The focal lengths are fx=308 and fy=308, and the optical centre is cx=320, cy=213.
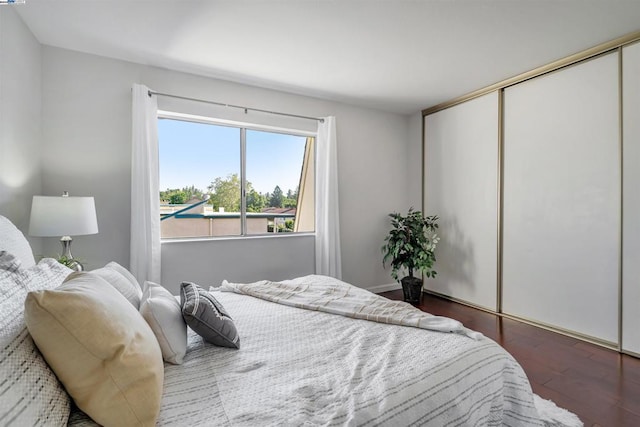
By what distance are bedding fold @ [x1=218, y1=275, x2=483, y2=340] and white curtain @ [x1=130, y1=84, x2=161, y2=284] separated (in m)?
1.03

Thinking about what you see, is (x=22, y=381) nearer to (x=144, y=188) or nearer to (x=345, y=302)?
(x=345, y=302)

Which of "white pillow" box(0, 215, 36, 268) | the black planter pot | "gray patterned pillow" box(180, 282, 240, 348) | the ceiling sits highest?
the ceiling

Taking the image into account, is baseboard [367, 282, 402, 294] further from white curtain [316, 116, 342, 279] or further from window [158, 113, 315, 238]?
window [158, 113, 315, 238]

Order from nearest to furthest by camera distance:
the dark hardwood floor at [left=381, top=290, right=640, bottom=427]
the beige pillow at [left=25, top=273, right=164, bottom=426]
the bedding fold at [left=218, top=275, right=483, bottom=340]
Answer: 1. the beige pillow at [left=25, top=273, right=164, bottom=426]
2. the bedding fold at [left=218, top=275, right=483, bottom=340]
3. the dark hardwood floor at [left=381, top=290, right=640, bottom=427]

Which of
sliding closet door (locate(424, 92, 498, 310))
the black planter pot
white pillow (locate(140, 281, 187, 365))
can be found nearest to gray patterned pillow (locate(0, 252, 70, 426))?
white pillow (locate(140, 281, 187, 365))

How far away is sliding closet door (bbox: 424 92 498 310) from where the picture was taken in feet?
11.9

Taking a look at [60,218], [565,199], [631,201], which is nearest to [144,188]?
[60,218]

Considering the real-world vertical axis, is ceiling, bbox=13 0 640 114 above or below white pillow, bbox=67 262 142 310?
above

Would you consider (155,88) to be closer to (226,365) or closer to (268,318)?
(268,318)

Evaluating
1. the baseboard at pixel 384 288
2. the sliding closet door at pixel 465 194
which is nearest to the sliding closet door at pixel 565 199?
the sliding closet door at pixel 465 194

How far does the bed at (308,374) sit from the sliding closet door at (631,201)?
4.58 ft

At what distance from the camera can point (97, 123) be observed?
285 cm

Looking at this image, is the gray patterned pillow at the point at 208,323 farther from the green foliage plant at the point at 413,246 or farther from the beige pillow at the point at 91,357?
the green foliage plant at the point at 413,246

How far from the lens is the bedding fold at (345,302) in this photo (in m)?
1.63
